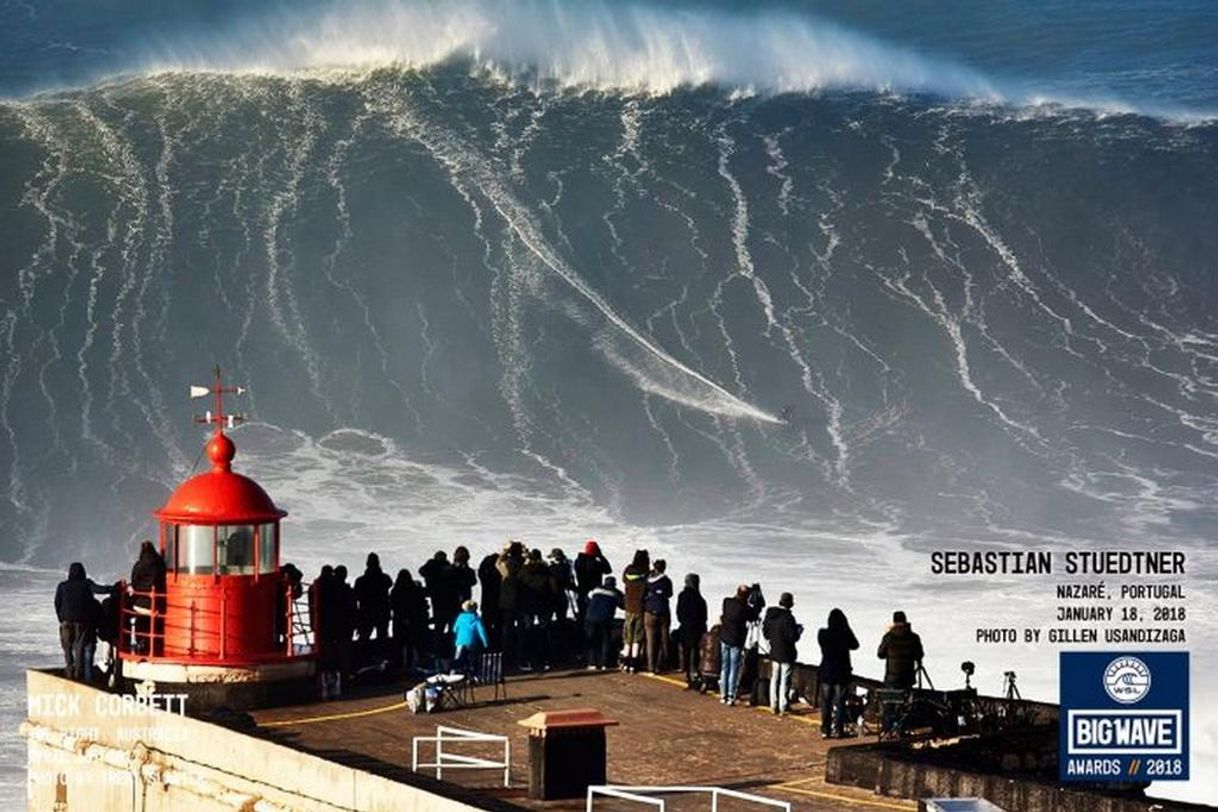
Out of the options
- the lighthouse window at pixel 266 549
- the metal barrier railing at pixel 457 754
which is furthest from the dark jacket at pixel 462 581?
the metal barrier railing at pixel 457 754

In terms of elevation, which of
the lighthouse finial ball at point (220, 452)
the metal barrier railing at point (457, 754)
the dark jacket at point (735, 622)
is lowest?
the metal barrier railing at point (457, 754)

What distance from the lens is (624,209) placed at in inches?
2611

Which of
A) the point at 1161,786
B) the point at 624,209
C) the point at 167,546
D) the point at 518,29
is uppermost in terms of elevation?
the point at 518,29

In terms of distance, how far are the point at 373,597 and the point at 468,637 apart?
4.54 feet

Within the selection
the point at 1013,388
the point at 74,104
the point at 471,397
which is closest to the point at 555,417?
the point at 471,397

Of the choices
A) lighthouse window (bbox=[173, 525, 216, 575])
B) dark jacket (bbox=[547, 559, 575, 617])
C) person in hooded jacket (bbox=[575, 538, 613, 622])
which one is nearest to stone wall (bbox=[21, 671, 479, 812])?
lighthouse window (bbox=[173, 525, 216, 575])

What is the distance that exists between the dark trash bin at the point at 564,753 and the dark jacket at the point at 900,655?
2905 mm

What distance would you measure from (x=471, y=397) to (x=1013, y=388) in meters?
8.96

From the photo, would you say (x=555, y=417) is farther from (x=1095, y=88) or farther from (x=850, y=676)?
(x=850, y=676)

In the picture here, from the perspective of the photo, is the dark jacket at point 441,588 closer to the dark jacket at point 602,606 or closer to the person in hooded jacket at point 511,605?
the person in hooded jacket at point 511,605

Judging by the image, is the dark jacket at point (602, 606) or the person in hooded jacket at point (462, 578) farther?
the person in hooded jacket at point (462, 578)

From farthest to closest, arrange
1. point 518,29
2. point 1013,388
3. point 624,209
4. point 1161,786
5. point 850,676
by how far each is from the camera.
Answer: point 518,29 < point 624,209 < point 1013,388 < point 1161,786 < point 850,676

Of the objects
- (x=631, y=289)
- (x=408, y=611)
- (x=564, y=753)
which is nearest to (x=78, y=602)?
(x=408, y=611)

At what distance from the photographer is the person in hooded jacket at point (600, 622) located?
2842 cm
